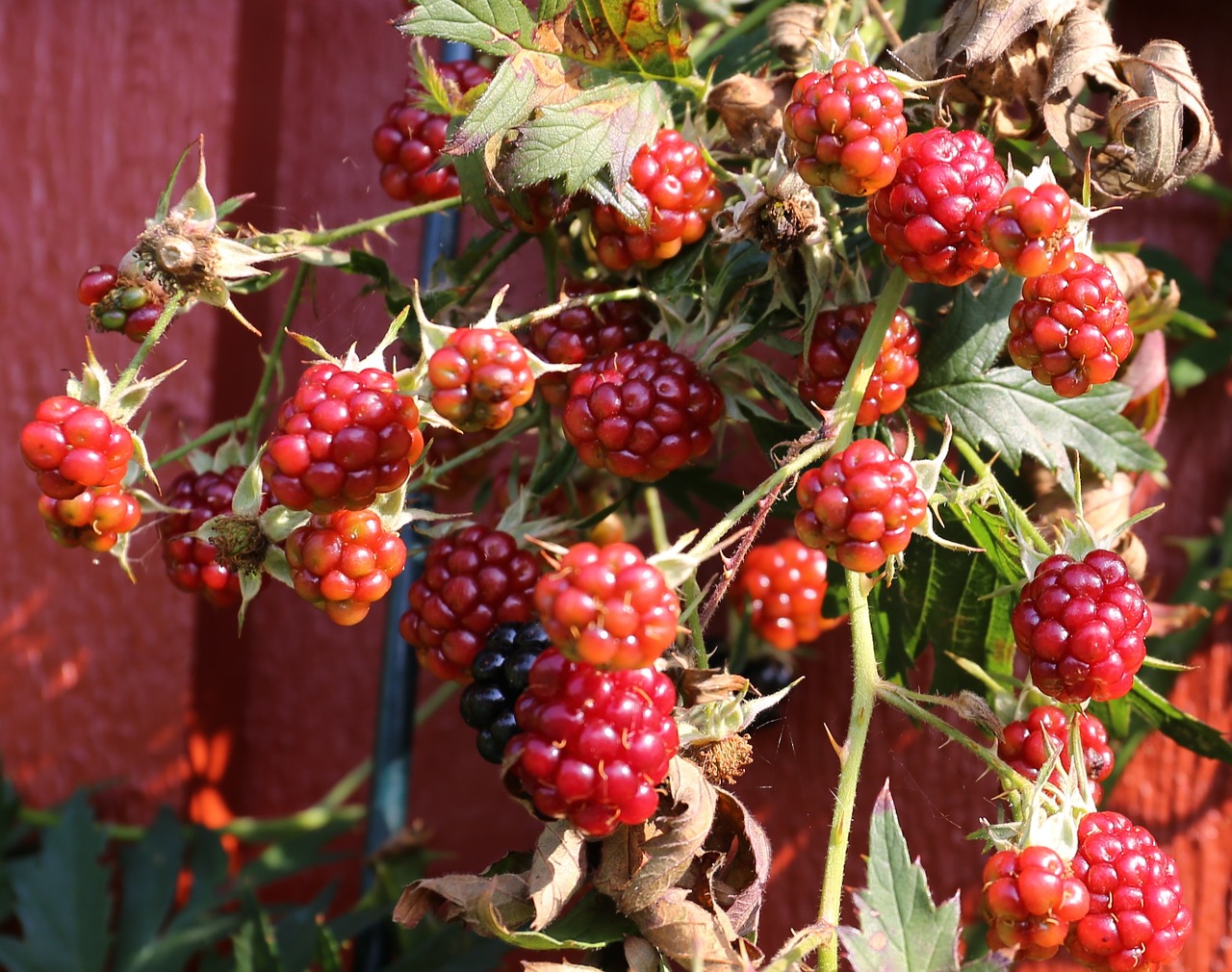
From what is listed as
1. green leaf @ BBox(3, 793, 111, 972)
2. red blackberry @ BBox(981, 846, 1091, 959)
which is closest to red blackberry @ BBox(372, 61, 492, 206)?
red blackberry @ BBox(981, 846, 1091, 959)

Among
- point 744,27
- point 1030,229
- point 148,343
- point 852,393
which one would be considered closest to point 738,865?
point 852,393

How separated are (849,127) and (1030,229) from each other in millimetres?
104

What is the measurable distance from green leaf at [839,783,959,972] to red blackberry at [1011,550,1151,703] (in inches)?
4.5

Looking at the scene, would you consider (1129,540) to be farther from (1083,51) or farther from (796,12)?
(796,12)

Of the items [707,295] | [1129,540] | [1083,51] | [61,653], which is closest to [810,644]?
[1129,540]

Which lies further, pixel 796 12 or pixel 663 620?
pixel 796 12

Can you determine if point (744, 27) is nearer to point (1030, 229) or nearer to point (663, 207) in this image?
point (663, 207)

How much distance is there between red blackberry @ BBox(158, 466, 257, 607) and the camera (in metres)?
0.73

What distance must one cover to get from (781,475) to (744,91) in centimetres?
31

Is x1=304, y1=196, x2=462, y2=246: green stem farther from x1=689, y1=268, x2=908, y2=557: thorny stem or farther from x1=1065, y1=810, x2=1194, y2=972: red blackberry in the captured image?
x1=1065, y1=810, x2=1194, y2=972: red blackberry

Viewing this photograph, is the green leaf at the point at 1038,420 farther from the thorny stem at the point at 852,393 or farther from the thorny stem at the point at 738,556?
the thorny stem at the point at 738,556

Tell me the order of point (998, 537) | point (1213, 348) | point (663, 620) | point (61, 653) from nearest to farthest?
point (663, 620)
point (998, 537)
point (1213, 348)
point (61, 653)

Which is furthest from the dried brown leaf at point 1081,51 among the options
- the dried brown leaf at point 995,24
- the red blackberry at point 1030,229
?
the red blackberry at point 1030,229

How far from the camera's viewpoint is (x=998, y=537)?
676mm
